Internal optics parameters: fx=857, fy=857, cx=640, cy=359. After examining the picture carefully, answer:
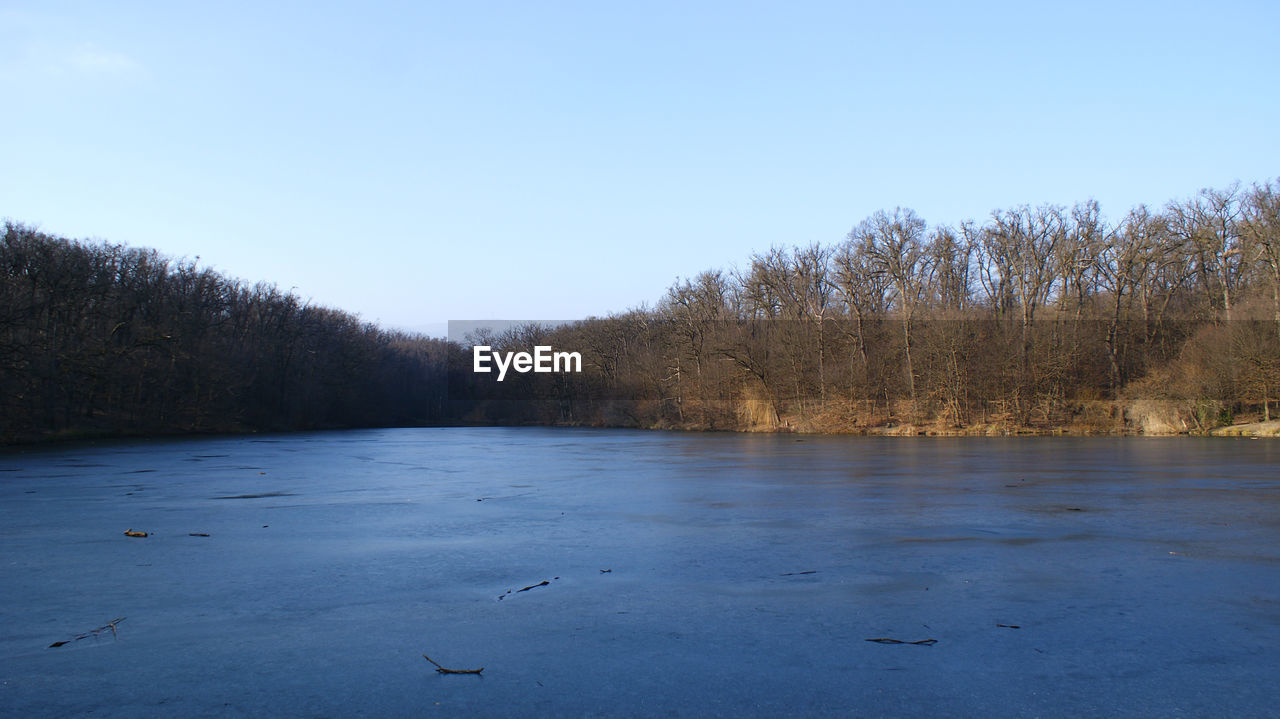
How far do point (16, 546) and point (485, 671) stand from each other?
22.6ft

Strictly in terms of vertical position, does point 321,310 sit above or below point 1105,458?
above

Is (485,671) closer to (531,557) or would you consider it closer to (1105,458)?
(531,557)

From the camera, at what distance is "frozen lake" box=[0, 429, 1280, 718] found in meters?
4.11

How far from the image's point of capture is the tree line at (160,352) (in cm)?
3525

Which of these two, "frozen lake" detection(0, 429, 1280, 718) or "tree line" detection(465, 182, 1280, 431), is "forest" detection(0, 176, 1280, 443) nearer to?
"tree line" detection(465, 182, 1280, 431)

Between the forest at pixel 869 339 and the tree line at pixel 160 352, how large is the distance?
15cm

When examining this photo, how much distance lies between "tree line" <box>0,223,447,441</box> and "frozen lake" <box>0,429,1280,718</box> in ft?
89.8

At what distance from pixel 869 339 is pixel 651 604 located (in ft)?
137

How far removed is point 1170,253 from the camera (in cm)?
4212

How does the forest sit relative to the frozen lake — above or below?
above

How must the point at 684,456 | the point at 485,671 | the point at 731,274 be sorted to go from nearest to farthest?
the point at 485,671, the point at 684,456, the point at 731,274

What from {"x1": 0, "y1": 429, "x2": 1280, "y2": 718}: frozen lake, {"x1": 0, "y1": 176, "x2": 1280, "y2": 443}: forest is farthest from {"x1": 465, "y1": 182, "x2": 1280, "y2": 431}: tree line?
{"x1": 0, "y1": 429, "x2": 1280, "y2": 718}: frozen lake

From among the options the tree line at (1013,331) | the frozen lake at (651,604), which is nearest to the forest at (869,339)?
the tree line at (1013,331)

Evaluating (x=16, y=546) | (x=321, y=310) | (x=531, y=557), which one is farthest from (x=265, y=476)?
(x=321, y=310)
